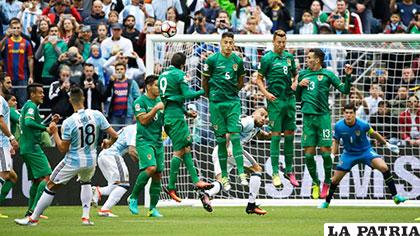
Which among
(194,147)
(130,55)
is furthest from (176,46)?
(130,55)

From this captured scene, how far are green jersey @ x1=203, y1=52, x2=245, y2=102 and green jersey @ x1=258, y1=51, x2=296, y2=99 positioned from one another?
699 millimetres

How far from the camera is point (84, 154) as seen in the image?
1750 cm

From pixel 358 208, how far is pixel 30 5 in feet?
34.6

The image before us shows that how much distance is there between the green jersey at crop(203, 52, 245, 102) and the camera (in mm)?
19438

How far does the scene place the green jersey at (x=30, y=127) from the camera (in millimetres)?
19578

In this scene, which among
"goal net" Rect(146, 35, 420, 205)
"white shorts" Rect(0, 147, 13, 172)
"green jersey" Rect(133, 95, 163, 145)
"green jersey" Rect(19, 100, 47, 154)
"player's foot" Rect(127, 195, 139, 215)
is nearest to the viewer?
"green jersey" Rect(19, 100, 47, 154)

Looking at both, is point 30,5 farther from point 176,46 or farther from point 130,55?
point 176,46

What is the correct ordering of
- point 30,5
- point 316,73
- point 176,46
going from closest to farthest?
point 316,73 → point 176,46 → point 30,5

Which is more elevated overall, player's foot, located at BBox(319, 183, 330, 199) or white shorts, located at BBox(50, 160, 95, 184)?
white shorts, located at BBox(50, 160, 95, 184)

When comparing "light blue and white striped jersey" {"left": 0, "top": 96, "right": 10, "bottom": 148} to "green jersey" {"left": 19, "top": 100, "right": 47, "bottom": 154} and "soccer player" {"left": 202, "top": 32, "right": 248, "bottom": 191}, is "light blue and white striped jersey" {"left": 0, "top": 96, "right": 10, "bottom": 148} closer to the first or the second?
"green jersey" {"left": 19, "top": 100, "right": 47, "bottom": 154}

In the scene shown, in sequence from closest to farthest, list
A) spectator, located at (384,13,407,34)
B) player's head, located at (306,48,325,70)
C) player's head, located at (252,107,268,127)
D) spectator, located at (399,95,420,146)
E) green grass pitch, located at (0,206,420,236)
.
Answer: green grass pitch, located at (0,206,420,236), player's head, located at (306,48,325,70), player's head, located at (252,107,268,127), spectator, located at (399,95,420,146), spectator, located at (384,13,407,34)

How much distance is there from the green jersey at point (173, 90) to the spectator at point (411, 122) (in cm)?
583

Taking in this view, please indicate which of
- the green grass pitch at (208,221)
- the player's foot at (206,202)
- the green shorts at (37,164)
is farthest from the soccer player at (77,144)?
the green shorts at (37,164)

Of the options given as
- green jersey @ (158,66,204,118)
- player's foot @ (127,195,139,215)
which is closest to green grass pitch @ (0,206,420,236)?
player's foot @ (127,195,139,215)
